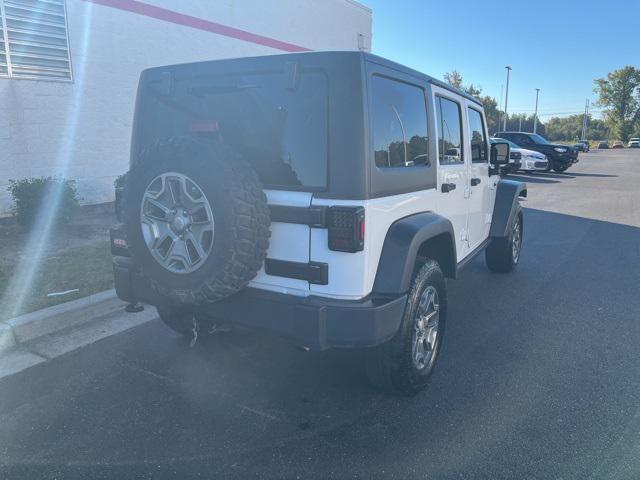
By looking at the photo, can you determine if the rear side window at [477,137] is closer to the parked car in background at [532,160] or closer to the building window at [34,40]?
the building window at [34,40]

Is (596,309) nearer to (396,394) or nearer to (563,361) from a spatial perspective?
(563,361)

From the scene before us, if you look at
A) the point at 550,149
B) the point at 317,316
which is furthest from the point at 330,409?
the point at 550,149

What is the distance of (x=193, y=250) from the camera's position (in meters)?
2.65

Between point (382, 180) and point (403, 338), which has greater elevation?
point (382, 180)

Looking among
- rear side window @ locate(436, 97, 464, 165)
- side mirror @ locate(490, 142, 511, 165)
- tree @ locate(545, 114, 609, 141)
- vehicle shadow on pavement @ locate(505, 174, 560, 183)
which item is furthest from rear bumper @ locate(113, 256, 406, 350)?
tree @ locate(545, 114, 609, 141)

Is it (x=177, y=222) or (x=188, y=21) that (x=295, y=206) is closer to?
(x=177, y=222)

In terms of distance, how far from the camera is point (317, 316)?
2.53 metres

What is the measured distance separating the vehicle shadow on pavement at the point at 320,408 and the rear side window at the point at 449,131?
153cm

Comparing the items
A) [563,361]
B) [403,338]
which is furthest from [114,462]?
[563,361]

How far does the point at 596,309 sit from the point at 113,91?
8480 mm

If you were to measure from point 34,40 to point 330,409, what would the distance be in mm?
7798

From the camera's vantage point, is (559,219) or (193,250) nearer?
(193,250)

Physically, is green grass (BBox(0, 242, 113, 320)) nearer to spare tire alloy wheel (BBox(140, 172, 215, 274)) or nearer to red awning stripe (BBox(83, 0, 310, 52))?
spare tire alloy wheel (BBox(140, 172, 215, 274))

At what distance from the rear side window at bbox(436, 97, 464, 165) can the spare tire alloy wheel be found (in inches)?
74.5
